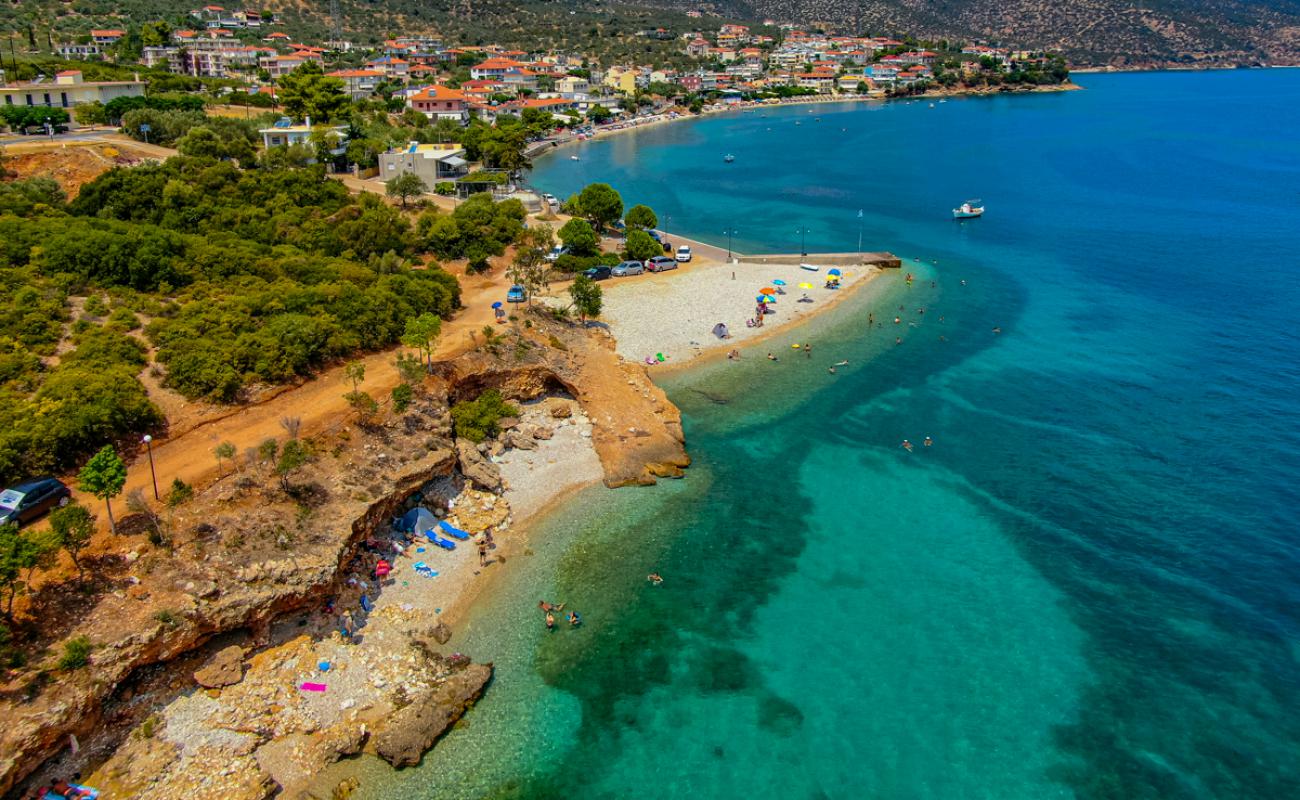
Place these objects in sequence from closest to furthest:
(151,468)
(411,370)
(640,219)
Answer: (151,468)
(411,370)
(640,219)

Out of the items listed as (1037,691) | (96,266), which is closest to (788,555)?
(1037,691)

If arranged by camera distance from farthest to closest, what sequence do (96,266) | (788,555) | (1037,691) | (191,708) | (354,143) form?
1. (354,143)
2. (96,266)
3. (788,555)
4. (1037,691)
5. (191,708)

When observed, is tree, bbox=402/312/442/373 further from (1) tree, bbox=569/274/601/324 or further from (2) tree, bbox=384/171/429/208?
(2) tree, bbox=384/171/429/208

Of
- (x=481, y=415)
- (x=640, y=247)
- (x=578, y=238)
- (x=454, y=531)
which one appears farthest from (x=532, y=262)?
(x=454, y=531)

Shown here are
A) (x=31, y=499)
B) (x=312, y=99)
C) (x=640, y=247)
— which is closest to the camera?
(x=31, y=499)

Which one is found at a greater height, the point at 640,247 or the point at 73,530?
the point at 640,247

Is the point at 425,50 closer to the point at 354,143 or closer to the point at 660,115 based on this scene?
the point at 660,115

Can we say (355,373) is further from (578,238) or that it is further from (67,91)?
(67,91)
